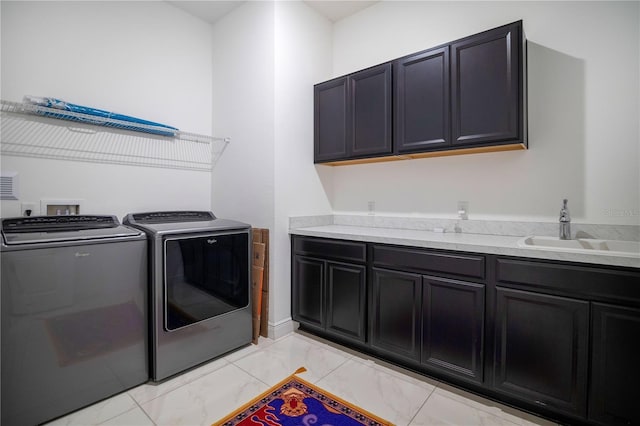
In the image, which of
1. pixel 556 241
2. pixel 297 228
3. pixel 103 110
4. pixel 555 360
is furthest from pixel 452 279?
pixel 103 110

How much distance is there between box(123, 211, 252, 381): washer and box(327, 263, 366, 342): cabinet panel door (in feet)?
2.20

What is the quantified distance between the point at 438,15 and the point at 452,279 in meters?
2.12

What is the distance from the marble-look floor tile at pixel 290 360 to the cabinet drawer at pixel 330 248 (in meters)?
0.73

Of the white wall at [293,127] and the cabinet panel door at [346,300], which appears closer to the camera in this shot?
the cabinet panel door at [346,300]

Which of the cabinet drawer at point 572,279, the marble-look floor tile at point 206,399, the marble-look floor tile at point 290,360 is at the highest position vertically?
A: the cabinet drawer at point 572,279

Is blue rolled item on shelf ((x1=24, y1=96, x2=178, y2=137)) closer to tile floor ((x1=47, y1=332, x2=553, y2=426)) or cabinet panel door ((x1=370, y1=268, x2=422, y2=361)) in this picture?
tile floor ((x1=47, y1=332, x2=553, y2=426))

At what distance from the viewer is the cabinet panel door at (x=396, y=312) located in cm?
202

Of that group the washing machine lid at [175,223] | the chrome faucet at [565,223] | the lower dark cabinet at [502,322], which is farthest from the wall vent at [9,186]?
the chrome faucet at [565,223]

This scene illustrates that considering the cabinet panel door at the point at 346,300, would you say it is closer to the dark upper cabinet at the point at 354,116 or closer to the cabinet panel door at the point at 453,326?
the cabinet panel door at the point at 453,326

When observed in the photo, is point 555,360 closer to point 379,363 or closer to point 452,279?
point 452,279

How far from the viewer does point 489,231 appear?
2.30 meters

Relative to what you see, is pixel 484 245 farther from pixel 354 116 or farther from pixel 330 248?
pixel 354 116

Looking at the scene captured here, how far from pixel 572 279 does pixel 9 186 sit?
328cm

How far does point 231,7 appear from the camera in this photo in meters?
2.91
